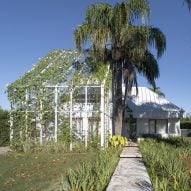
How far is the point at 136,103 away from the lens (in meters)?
40.4

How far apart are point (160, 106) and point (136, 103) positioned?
6.86 feet

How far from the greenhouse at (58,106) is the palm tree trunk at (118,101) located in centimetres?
417

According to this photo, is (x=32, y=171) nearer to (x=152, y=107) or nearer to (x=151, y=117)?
(x=151, y=117)

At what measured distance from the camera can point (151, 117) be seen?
3878 centimetres

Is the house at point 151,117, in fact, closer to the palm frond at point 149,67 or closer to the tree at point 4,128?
the palm frond at point 149,67

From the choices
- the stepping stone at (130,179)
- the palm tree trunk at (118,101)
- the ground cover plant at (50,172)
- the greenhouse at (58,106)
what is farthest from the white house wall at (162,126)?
the stepping stone at (130,179)

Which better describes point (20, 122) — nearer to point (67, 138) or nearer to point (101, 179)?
point (67, 138)

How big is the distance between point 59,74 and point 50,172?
32.4 feet

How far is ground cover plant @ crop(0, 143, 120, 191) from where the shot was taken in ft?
36.9

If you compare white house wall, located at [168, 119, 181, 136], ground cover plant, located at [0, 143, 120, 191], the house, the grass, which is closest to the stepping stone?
ground cover plant, located at [0, 143, 120, 191]

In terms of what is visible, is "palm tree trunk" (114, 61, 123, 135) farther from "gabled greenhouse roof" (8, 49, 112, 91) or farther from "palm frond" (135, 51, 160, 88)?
"gabled greenhouse roof" (8, 49, 112, 91)

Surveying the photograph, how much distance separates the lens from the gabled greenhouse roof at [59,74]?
76.1 ft

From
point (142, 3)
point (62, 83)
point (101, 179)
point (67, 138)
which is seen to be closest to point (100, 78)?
point (62, 83)

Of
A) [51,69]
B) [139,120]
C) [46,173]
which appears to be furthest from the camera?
[139,120]
